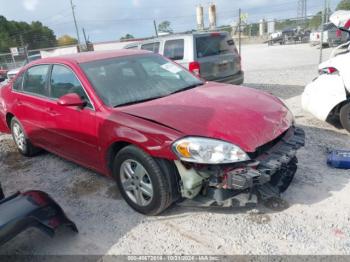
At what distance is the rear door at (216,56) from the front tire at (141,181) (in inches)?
160

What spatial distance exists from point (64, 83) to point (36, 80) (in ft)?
2.95

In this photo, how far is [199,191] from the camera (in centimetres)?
291

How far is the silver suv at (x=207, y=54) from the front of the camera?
6840 millimetres

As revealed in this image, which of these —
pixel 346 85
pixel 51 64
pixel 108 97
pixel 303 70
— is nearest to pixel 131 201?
Result: pixel 108 97

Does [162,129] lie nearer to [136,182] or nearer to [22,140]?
[136,182]

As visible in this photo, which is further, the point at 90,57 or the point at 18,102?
the point at 18,102

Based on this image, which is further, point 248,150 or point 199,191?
point 199,191

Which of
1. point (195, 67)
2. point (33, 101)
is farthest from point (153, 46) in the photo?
point (33, 101)

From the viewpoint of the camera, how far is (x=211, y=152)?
267 centimetres

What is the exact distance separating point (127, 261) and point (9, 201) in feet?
3.75

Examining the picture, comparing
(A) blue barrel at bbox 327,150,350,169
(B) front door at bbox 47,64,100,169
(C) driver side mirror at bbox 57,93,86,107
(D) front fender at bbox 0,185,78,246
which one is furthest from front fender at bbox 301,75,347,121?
(D) front fender at bbox 0,185,78,246

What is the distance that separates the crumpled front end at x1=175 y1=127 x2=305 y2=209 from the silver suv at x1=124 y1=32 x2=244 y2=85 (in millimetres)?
3997

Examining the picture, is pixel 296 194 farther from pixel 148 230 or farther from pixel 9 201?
pixel 9 201

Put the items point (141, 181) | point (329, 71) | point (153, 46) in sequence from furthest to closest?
point (153, 46) → point (329, 71) → point (141, 181)
